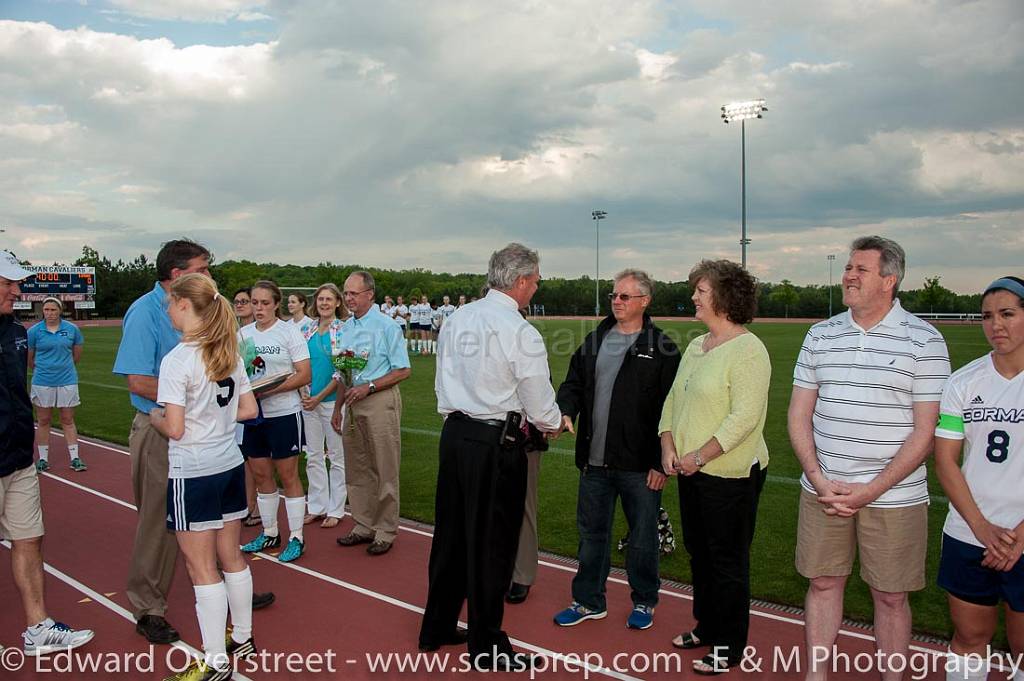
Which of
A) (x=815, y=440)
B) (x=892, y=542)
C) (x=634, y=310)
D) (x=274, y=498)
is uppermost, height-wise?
(x=634, y=310)

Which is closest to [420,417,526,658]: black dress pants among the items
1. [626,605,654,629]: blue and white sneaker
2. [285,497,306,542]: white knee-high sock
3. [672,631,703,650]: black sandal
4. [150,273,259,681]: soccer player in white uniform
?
[626,605,654,629]: blue and white sneaker

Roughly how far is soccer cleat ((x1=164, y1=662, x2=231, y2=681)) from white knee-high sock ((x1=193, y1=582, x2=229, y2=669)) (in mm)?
29

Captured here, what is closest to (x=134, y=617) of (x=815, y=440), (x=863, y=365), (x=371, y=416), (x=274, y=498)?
(x=274, y=498)

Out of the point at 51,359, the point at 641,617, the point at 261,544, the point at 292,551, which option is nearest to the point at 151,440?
the point at 292,551

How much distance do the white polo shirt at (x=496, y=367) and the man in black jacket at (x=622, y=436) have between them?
0.48 m

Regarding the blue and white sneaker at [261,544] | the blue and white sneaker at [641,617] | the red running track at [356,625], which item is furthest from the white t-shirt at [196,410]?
the blue and white sneaker at [641,617]

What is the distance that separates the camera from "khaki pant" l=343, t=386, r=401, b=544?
584cm

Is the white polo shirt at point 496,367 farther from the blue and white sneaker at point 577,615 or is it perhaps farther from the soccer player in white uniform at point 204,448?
the blue and white sneaker at point 577,615

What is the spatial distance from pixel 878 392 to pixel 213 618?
138 inches

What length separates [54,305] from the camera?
9.48 m

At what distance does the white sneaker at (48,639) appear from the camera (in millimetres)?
4016

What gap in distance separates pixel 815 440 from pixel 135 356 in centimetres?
379

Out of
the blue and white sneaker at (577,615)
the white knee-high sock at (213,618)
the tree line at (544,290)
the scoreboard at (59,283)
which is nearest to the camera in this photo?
the white knee-high sock at (213,618)

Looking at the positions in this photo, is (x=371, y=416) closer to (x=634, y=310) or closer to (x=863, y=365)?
(x=634, y=310)
